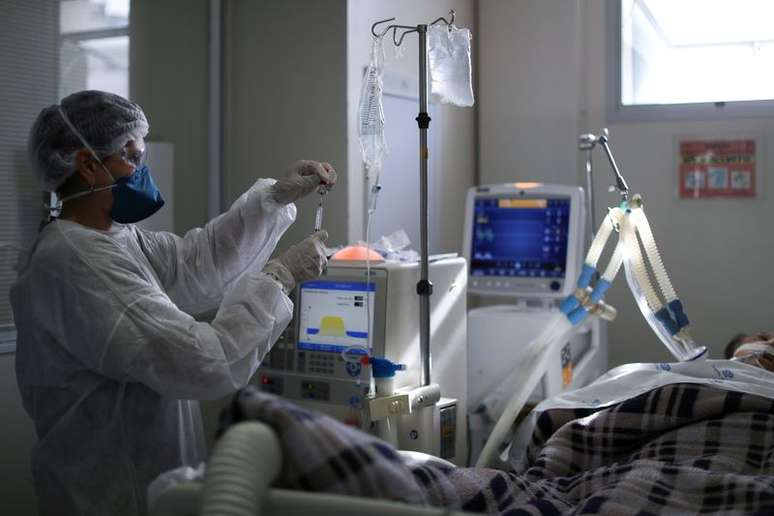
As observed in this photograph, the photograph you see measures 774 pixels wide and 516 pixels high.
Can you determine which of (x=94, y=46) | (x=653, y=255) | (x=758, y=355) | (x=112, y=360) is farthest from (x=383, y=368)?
(x=94, y=46)

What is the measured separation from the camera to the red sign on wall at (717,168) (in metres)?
3.51

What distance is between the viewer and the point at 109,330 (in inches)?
66.4

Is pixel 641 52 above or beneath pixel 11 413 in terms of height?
above

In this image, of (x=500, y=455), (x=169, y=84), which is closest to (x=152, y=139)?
(x=169, y=84)

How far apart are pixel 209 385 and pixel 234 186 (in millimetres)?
1569

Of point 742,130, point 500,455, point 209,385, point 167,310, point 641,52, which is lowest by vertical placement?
point 500,455

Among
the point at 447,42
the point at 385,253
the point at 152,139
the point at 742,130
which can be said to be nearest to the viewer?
the point at 447,42

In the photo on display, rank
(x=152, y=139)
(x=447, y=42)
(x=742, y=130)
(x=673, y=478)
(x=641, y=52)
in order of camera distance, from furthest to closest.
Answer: (x=641, y=52) → (x=742, y=130) → (x=152, y=139) → (x=447, y=42) → (x=673, y=478)

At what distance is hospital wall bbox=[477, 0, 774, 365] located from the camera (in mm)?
3549

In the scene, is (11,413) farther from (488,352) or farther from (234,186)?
(488,352)

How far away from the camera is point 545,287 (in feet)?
9.87

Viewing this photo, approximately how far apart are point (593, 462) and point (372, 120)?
3.31 ft

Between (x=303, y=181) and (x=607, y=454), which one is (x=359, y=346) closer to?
(x=303, y=181)

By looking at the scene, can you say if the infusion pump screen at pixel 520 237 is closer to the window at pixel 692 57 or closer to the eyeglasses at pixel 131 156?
the window at pixel 692 57
